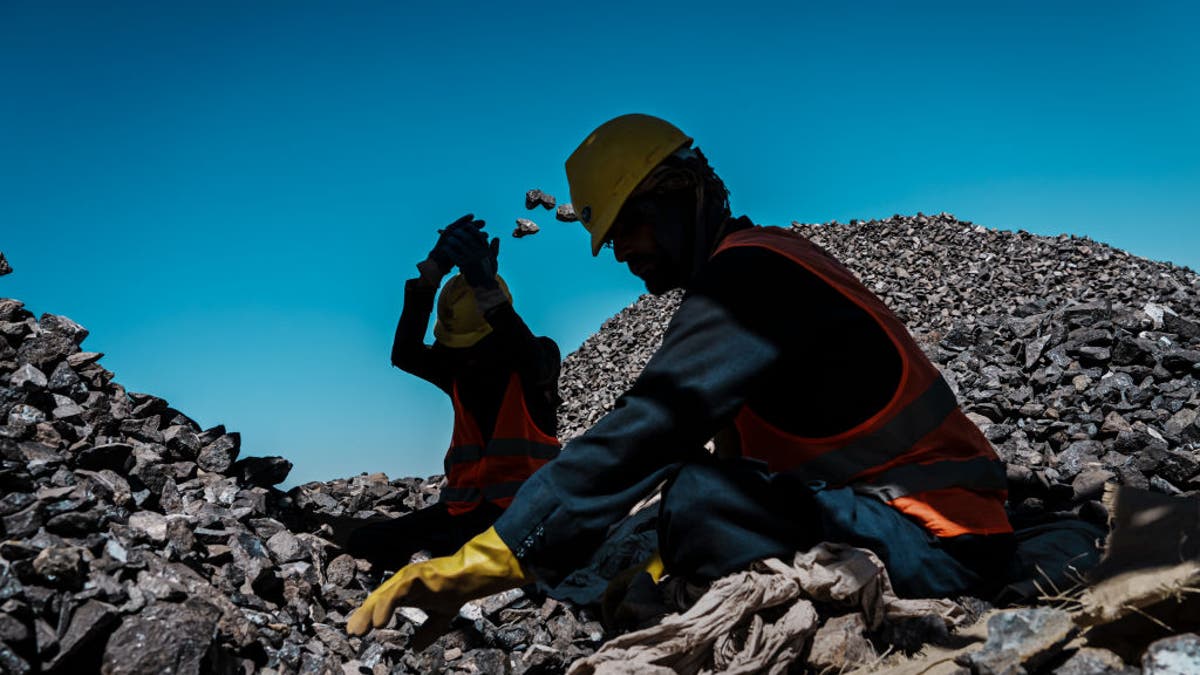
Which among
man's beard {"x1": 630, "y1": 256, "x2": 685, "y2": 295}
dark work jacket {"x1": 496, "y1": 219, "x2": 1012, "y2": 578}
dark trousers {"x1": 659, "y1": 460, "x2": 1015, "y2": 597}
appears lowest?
dark trousers {"x1": 659, "y1": 460, "x2": 1015, "y2": 597}

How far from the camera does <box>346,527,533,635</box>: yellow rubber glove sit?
7.50 ft

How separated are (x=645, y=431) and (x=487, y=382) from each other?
2.90 metres

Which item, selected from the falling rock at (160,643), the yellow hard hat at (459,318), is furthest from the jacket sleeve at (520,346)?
the falling rock at (160,643)

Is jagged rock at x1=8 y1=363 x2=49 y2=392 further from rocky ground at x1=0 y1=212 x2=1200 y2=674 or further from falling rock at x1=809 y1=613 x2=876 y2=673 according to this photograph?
falling rock at x1=809 y1=613 x2=876 y2=673

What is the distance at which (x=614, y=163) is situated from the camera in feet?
9.00

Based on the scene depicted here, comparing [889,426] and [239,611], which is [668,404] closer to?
[889,426]

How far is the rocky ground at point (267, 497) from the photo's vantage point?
108 inches

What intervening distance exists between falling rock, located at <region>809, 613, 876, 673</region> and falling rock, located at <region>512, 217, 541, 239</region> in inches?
167

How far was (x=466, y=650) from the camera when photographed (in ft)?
12.0

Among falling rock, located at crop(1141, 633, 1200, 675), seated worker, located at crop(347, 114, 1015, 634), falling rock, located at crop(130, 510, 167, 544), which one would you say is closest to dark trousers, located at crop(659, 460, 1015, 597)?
seated worker, located at crop(347, 114, 1015, 634)

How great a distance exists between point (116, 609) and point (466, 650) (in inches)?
54.8

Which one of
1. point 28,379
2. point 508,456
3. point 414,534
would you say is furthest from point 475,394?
point 28,379

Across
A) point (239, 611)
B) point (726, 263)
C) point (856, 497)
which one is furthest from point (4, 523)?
point (856, 497)

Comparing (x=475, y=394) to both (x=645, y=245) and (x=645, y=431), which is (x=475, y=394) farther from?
(x=645, y=431)
